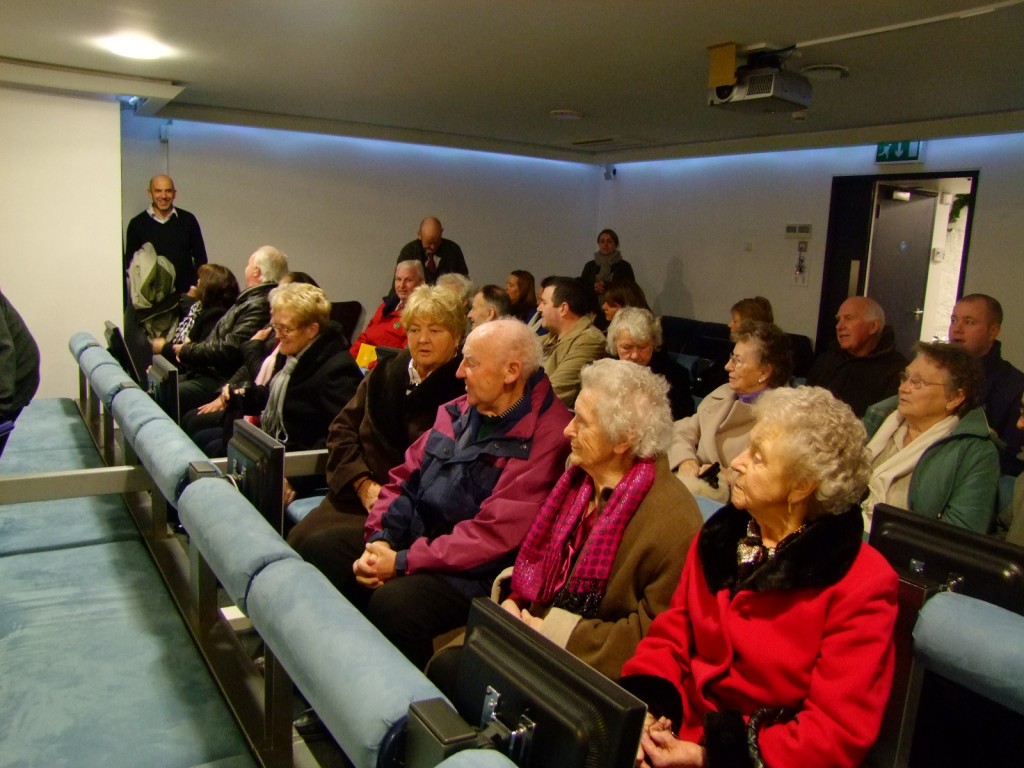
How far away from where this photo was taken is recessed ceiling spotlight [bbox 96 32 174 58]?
4266 mm

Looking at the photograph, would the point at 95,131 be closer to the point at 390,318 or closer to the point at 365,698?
the point at 390,318

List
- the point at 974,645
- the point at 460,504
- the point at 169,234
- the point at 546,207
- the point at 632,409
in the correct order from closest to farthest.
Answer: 1. the point at 974,645
2. the point at 632,409
3. the point at 460,504
4. the point at 169,234
5. the point at 546,207

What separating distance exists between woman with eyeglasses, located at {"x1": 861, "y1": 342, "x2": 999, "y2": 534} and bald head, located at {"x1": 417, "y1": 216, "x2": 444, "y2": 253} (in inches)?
187

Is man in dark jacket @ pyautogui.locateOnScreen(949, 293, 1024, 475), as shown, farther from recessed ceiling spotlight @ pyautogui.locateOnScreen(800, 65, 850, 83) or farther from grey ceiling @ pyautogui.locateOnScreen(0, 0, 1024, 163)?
recessed ceiling spotlight @ pyautogui.locateOnScreen(800, 65, 850, 83)

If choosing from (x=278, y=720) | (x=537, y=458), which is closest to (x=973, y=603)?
(x=537, y=458)

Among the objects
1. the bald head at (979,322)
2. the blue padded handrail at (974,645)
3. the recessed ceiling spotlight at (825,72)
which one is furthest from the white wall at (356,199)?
the blue padded handrail at (974,645)

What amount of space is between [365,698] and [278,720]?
68 centimetres

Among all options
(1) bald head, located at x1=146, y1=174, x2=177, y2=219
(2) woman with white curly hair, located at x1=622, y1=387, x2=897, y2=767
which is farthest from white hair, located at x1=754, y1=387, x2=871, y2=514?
(1) bald head, located at x1=146, y1=174, x2=177, y2=219

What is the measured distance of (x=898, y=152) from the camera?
6336 millimetres

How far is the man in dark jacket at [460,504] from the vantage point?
6.48 feet

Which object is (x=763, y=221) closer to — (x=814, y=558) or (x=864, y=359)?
(x=864, y=359)

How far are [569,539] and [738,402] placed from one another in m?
1.36

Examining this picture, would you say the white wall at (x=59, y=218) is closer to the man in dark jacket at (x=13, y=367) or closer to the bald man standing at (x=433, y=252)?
the bald man standing at (x=433, y=252)

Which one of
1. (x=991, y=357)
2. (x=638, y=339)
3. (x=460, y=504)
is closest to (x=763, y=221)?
(x=991, y=357)
